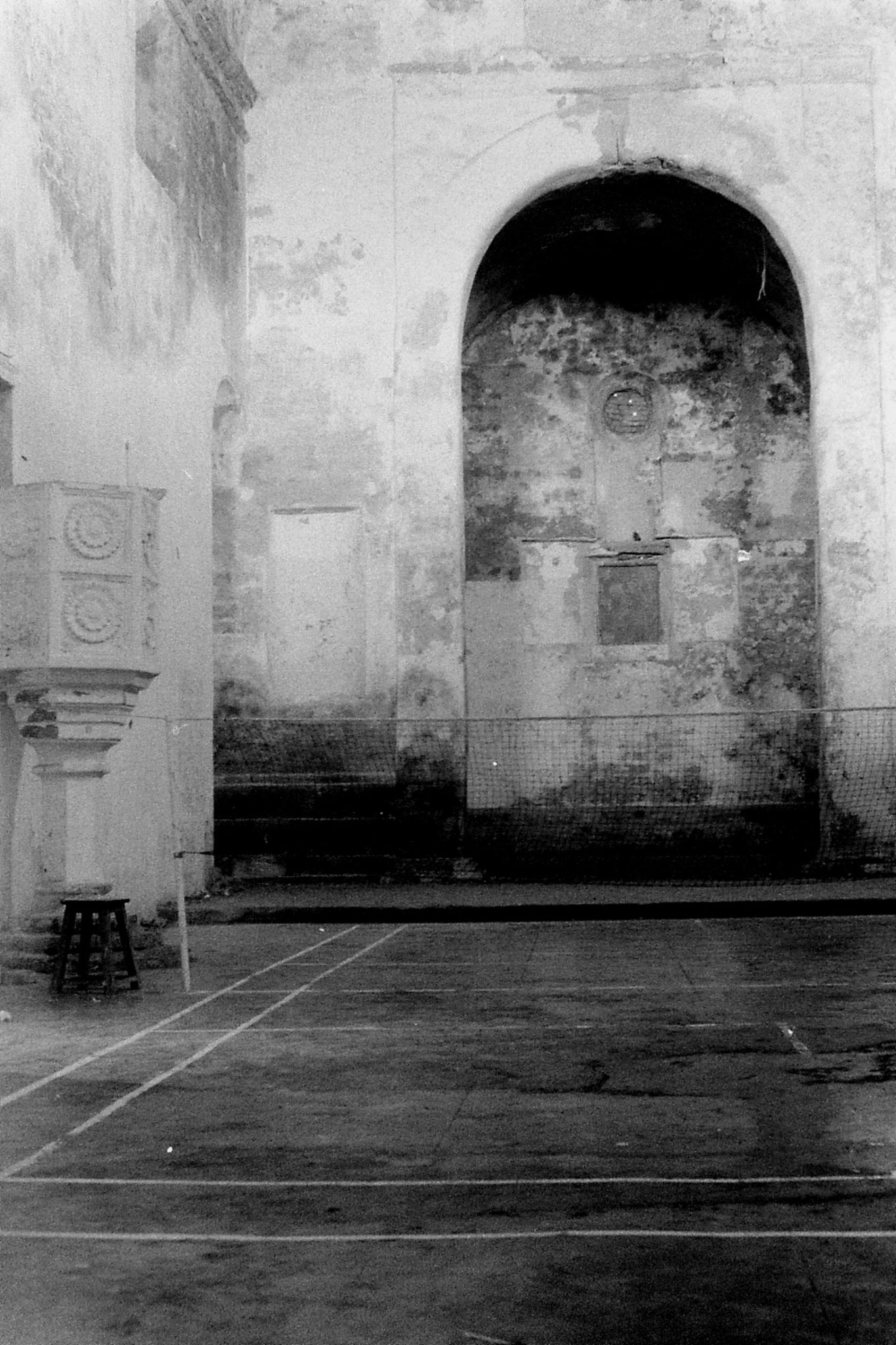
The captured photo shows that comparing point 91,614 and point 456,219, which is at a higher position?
point 456,219

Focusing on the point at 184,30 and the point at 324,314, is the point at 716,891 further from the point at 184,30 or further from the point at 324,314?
the point at 184,30

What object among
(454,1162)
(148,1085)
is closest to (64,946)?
(148,1085)

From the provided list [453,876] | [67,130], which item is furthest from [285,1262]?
[453,876]

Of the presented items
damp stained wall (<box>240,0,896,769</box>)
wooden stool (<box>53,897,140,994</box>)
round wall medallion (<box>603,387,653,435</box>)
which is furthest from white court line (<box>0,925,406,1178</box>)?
round wall medallion (<box>603,387,653,435</box>)

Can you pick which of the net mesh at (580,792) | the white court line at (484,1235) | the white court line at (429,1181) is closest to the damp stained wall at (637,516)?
the net mesh at (580,792)

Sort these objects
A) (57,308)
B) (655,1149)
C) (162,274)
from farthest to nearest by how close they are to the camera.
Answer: (162,274) → (57,308) → (655,1149)

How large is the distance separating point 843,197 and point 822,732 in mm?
4862

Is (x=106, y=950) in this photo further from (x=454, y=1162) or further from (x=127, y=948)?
(x=454, y=1162)

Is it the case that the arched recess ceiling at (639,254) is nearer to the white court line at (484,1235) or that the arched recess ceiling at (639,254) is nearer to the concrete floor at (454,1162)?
the concrete floor at (454,1162)

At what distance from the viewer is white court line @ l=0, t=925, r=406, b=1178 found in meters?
4.34

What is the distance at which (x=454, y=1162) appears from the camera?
4.23 metres

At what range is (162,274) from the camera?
12.6 meters

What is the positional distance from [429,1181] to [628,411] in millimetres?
13977

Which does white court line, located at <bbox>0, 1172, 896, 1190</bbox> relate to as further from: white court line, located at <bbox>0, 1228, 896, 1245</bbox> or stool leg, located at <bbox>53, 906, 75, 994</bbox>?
stool leg, located at <bbox>53, 906, 75, 994</bbox>
